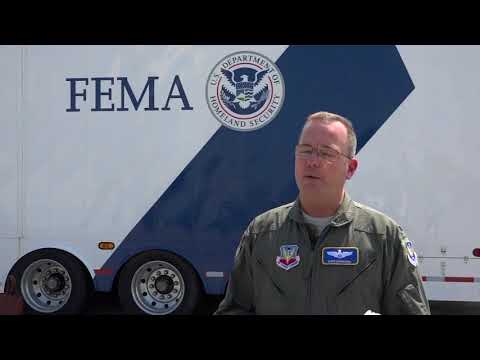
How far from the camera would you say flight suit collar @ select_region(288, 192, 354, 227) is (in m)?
2.17

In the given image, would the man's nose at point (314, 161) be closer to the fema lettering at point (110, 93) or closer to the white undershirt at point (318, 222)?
the white undershirt at point (318, 222)

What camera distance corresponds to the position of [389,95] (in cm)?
518

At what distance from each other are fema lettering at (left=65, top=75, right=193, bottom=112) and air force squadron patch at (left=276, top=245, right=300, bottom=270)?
11.2 ft

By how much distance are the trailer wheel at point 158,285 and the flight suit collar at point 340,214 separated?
333 centimetres

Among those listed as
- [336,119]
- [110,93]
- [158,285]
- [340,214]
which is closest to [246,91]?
[110,93]

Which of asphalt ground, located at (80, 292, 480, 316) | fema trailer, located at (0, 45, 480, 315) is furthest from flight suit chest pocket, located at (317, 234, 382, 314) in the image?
asphalt ground, located at (80, 292, 480, 316)

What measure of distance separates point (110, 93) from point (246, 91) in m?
1.45

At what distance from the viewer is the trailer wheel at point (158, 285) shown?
5395mm

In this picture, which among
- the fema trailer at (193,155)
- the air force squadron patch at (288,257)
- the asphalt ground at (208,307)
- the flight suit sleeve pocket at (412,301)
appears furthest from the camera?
the asphalt ground at (208,307)

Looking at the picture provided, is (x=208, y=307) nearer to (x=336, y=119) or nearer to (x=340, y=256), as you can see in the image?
(x=340, y=256)

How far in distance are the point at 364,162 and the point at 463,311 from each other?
2.31 metres

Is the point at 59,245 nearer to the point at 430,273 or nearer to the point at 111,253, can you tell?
the point at 111,253

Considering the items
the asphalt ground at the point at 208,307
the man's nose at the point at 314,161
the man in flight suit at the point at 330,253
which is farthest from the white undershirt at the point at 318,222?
the asphalt ground at the point at 208,307

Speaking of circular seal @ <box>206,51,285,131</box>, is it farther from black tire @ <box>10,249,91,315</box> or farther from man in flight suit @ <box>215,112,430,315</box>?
man in flight suit @ <box>215,112,430,315</box>
